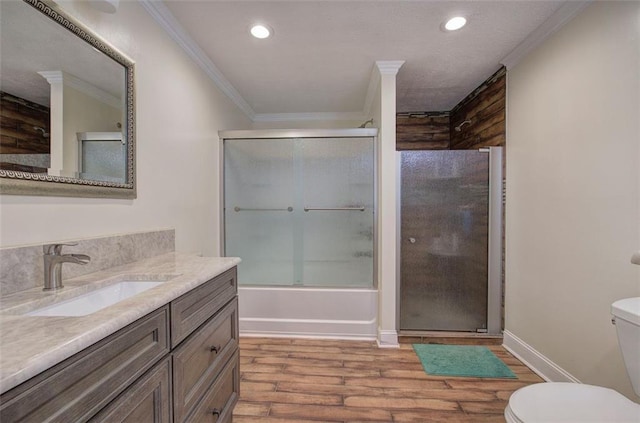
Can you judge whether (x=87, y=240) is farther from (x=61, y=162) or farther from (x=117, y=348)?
(x=117, y=348)

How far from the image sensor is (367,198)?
2.53 m

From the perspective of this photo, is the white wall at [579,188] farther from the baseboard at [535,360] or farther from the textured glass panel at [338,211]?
the textured glass panel at [338,211]

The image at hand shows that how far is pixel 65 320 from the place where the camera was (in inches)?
26.0

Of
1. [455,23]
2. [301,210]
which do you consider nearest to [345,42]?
[455,23]

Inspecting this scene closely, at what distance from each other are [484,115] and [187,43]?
2.61 meters

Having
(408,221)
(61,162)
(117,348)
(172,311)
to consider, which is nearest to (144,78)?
(61,162)

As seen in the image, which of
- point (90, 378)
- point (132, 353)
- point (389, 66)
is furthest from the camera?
point (389, 66)

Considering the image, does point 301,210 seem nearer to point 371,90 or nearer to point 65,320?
Answer: point 371,90

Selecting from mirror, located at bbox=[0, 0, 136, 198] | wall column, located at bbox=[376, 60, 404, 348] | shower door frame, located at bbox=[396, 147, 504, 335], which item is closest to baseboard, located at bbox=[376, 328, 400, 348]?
wall column, located at bbox=[376, 60, 404, 348]

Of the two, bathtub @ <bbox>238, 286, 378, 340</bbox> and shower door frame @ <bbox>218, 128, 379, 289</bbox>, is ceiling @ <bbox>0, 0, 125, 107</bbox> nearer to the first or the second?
shower door frame @ <bbox>218, 128, 379, 289</bbox>

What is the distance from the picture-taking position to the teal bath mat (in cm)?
188

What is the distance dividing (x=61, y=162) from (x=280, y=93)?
2166mm

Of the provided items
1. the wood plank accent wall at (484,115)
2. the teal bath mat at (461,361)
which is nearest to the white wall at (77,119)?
the teal bath mat at (461,361)

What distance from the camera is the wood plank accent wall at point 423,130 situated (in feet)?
11.1
